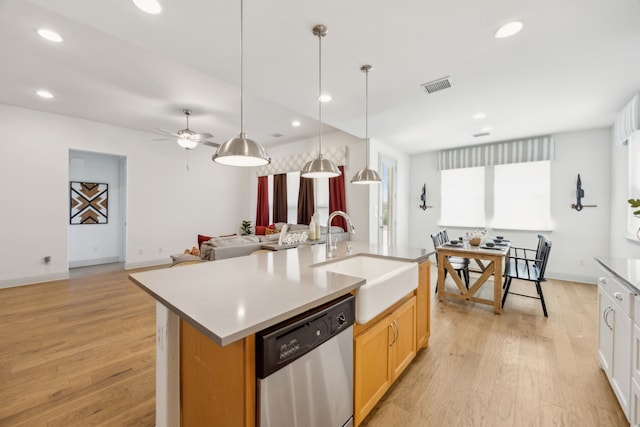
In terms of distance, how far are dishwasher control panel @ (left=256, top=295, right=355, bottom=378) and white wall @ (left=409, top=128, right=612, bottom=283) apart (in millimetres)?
5321

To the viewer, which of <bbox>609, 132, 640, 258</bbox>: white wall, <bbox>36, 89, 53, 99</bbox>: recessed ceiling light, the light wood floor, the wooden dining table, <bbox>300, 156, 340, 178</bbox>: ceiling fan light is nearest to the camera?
the light wood floor

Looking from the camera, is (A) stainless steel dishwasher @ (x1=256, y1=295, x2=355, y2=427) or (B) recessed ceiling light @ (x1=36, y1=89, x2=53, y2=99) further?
(B) recessed ceiling light @ (x1=36, y1=89, x2=53, y2=99)

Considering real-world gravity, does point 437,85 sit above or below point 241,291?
above

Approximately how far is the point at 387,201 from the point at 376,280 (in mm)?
4249

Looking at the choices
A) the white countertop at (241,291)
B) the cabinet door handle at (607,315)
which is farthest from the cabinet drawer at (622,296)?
the white countertop at (241,291)

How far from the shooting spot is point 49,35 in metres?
2.38

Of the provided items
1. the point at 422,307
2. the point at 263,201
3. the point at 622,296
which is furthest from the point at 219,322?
the point at 263,201

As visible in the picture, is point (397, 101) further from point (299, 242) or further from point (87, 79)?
point (87, 79)

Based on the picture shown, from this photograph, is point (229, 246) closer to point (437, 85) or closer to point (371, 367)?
point (371, 367)

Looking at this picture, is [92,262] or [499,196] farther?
[92,262]

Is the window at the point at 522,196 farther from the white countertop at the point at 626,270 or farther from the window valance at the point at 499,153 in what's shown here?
the white countertop at the point at 626,270

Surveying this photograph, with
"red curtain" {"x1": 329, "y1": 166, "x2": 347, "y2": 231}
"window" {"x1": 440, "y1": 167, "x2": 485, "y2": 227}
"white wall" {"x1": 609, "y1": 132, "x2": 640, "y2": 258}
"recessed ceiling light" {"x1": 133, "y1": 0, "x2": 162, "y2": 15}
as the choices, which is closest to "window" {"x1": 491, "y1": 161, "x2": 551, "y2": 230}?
"window" {"x1": 440, "y1": 167, "x2": 485, "y2": 227}

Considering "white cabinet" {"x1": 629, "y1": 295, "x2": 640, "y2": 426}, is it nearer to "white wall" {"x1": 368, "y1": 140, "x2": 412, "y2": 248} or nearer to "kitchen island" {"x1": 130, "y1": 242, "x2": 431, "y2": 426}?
"kitchen island" {"x1": 130, "y1": 242, "x2": 431, "y2": 426}

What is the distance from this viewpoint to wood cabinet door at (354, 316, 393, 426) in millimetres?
1402
